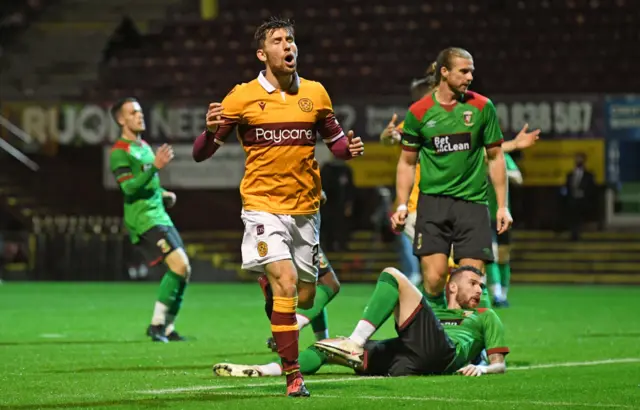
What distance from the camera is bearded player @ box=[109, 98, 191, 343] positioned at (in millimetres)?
12172

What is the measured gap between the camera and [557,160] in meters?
26.0

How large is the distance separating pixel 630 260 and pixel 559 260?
130 centimetres

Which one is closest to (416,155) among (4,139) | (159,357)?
(159,357)

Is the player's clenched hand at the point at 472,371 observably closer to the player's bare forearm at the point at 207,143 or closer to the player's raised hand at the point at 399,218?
the player's raised hand at the point at 399,218

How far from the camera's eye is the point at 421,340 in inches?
337

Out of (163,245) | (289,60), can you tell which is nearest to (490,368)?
(289,60)

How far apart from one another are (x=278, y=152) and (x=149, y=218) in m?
4.84

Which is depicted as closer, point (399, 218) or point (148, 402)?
point (148, 402)

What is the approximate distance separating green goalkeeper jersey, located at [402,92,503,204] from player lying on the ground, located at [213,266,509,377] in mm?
911

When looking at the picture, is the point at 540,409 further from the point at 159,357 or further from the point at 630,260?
the point at 630,260

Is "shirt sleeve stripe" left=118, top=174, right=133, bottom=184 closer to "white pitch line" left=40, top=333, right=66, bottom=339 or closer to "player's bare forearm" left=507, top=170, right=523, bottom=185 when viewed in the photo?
"white pitch line" left=40, top=333, right=66, bottom=339

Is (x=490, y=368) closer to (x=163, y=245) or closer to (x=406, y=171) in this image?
(x=406, y=171)

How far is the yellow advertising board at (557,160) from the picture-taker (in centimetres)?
2578

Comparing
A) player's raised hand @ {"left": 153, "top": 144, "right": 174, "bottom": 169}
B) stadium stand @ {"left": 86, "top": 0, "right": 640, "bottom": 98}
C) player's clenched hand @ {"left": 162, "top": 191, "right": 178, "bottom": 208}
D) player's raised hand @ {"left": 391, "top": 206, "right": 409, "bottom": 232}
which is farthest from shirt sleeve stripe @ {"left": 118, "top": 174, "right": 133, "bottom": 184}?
stadium stand @ {"left": 86, "top": 0, "right": 640, "bottom": 98}
